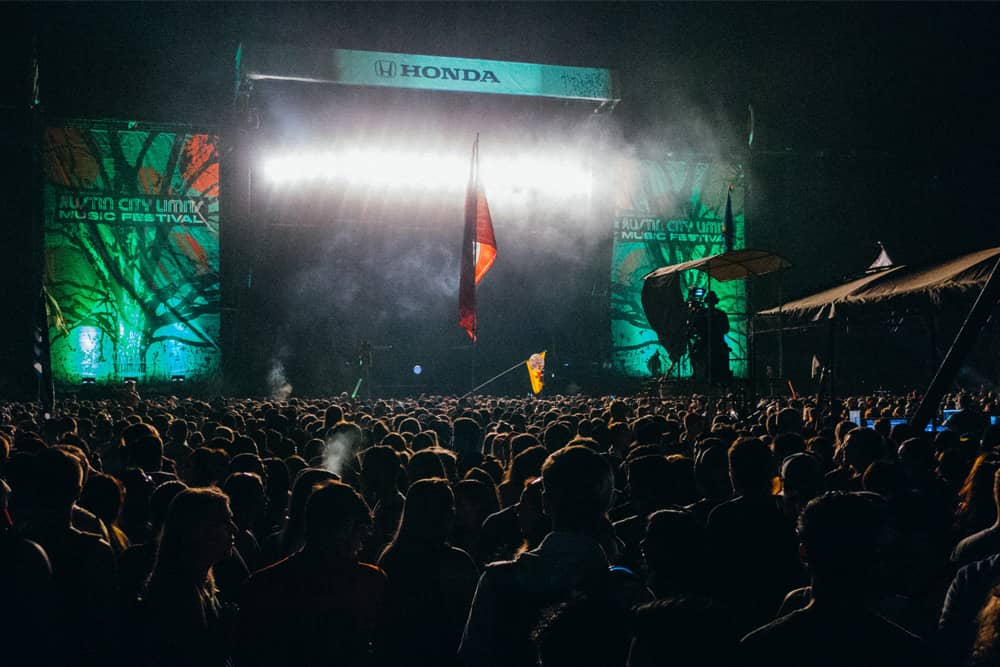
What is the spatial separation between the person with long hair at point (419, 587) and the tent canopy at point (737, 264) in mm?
7320

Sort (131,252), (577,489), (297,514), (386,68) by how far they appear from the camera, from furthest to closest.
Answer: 1. (131,252)
2. (386,68)
3. (297,514)
4. (577,489)

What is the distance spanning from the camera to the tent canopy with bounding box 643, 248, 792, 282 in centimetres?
1103

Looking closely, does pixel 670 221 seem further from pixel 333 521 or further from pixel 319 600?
pixel 319 600

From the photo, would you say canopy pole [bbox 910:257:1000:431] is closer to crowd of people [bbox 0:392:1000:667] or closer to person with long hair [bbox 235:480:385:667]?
crowd of people [bbox 0:392:1000:667]

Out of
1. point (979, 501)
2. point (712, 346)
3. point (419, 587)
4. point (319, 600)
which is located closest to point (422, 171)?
point (712, 346)

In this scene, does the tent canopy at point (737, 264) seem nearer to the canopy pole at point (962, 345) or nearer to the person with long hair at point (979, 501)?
the canopy pole at point (962, 345)

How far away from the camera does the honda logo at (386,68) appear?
101ft

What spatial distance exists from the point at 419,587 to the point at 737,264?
894 cm

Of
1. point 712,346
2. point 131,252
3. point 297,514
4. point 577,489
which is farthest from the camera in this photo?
point 131,252

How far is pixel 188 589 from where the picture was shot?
10.4 feet

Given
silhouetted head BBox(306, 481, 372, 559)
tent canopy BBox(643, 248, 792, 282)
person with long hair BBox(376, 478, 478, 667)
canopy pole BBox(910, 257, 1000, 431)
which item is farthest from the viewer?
tent canopy BBox(643, 248, 792, 282)

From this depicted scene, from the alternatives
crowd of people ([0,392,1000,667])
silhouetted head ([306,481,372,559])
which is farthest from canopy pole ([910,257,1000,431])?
silhouetted head ([306,481,372,559])

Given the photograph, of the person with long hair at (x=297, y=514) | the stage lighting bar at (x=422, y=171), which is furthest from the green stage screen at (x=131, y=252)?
the person with long hair at (x=297, y=514)

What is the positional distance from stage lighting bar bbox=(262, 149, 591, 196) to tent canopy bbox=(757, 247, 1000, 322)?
2076cm
